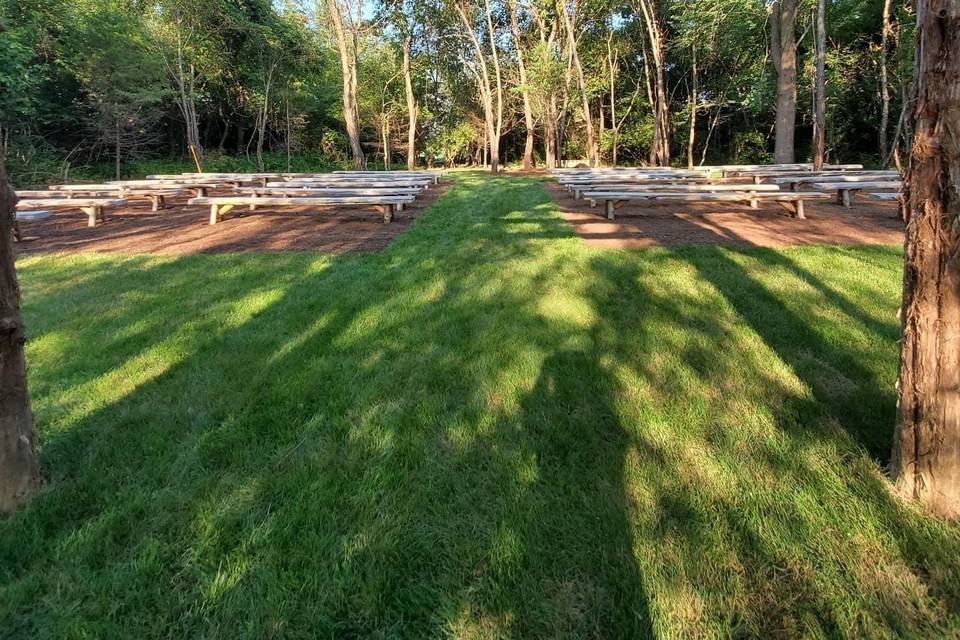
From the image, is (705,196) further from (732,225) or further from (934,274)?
(934,274)

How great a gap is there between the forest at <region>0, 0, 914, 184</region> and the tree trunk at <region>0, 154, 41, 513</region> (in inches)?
668

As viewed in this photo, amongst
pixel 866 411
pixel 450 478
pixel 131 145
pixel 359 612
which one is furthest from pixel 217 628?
pixel 131 145

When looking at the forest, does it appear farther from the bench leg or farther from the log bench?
the bench leg

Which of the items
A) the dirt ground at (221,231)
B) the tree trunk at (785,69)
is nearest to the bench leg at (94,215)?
the dirt ground at (221,231)

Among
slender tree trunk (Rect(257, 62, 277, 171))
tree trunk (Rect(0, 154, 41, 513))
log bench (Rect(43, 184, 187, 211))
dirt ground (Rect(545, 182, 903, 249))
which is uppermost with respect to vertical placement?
slender tree trunk (Rect(257, 62, 277, 171))

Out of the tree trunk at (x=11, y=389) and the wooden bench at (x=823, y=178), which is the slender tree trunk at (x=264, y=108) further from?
the tree trunk at (x=11, y=389)

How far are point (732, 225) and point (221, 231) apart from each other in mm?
8801

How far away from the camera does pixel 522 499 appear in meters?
2.12

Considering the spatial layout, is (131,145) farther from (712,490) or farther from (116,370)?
(712,490)

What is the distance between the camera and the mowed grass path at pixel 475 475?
1.64 m

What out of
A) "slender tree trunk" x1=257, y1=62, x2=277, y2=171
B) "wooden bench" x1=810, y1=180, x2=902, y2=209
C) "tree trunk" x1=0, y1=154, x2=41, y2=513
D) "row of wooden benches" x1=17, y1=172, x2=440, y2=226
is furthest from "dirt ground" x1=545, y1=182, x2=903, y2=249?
"slender tree trunk" x1=257, y1=62, x2=277, y2=171

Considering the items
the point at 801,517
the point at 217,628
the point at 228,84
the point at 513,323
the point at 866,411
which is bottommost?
the point at 217,628

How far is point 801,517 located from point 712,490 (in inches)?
12.9

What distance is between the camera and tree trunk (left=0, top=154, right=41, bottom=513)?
6.54 ft
